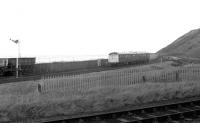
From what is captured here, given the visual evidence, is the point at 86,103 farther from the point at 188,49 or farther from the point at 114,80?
Answer: the point at 188,49

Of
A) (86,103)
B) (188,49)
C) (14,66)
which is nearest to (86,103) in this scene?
(86,103)

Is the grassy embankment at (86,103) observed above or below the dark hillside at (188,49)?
below

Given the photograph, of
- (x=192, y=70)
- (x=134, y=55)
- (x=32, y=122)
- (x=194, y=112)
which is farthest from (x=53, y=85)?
(x=134, y=55)

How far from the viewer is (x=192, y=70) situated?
73.2ft

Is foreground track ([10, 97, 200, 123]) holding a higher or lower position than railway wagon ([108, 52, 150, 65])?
lower

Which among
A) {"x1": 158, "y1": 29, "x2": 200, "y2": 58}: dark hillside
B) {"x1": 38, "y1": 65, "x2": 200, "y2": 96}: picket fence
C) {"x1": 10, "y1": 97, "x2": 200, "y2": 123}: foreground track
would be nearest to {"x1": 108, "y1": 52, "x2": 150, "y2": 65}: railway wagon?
{"x1": 158, "y1": 29, "x2": 200, "y2": 58}: dark hillside

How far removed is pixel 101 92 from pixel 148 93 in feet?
11.1

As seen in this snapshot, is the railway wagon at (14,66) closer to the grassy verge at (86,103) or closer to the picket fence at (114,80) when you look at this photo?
the picket fence at (114,80)

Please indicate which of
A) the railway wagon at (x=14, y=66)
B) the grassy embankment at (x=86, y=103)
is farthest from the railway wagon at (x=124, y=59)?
the grassy embankment at (x=86, y=103)

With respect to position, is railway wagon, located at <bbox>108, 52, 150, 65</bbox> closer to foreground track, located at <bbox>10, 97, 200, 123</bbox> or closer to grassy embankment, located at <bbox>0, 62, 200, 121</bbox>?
grassy embankment, located at <bbox>0, 62, 200, 121</bbox>

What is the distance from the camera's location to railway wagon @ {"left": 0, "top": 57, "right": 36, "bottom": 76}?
36.6 m

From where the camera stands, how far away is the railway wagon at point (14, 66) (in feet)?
120

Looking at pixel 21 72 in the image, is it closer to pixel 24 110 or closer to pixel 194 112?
pixel 24 110

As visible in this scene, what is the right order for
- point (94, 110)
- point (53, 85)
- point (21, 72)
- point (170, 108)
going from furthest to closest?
point (21, 72) → point (53, 85) → point (94, 110) → point (170, 108)
